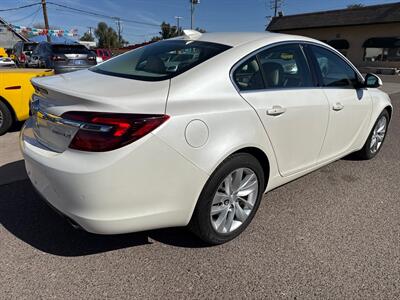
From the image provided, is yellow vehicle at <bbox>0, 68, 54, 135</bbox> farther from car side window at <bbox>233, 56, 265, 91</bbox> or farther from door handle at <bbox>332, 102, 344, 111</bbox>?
door handle at <bbox>332, 102, 344, 111</bbox>

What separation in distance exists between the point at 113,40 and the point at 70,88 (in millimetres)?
90446

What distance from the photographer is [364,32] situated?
1181 inches

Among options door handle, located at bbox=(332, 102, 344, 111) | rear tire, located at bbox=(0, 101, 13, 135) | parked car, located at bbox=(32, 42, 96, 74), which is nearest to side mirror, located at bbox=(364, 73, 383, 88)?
door handle, located at bbox=(332, 102, 344, 111)

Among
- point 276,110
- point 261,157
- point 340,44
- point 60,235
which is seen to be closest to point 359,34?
point 340,44

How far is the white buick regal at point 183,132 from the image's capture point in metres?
1.95

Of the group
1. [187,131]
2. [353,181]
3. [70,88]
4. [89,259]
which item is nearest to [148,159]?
[187,131]

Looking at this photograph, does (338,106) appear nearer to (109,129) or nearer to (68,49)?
(109,129)

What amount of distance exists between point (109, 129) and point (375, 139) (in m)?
3.95

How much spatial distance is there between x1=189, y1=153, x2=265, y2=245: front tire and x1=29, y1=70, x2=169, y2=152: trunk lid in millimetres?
668

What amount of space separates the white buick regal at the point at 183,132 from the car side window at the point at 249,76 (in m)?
0.01

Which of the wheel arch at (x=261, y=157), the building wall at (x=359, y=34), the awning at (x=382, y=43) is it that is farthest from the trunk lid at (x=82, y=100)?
the awning at (x=382, y=43)

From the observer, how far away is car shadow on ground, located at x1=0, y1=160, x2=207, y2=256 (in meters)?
2.54

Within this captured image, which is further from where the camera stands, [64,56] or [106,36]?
[106,36]

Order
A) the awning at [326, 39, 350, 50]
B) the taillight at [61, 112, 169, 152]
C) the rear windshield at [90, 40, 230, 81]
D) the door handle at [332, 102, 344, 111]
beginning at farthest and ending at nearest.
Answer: the awning at [326, 39, 350, 50]
the door handle at [332, 102, 344, 111]
the rear windshield at [90, 40, 230, 81]
the taillight at [61, 112, 169, 152]
